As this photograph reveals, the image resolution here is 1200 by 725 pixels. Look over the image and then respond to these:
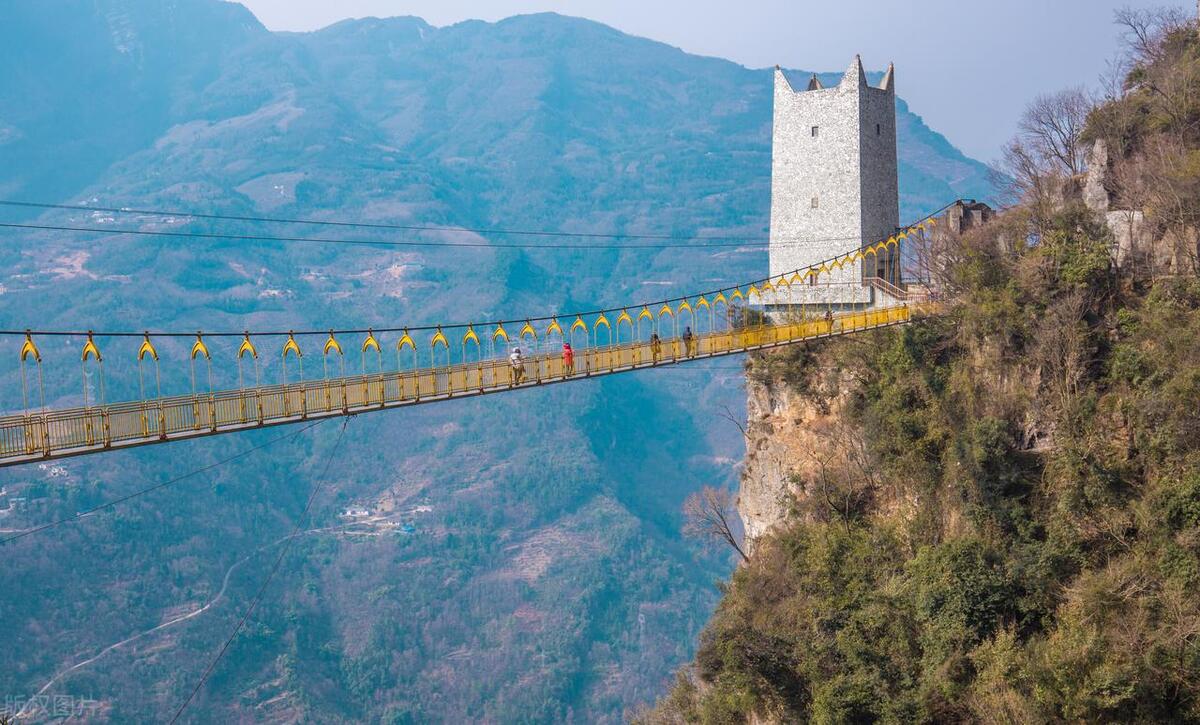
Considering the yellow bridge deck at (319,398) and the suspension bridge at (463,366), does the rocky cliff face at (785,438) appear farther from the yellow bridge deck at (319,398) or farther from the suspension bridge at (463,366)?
the yellow bridge deck at (319,398)

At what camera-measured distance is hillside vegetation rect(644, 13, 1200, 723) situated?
106 feet

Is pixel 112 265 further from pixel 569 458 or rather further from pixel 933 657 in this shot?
pixel 933 657

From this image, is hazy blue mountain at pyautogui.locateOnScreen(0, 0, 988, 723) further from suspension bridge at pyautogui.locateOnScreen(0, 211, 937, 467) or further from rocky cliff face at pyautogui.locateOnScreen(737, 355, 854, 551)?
suspension bridge at pyautogui.locateOnScreen(0, 211, 937, 467)

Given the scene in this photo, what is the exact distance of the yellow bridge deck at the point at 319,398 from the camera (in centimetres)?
2750

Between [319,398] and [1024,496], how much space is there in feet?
61.9

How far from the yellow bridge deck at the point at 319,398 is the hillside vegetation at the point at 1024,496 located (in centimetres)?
382

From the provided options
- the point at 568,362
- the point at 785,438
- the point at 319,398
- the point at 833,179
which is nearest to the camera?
the point at 319,398

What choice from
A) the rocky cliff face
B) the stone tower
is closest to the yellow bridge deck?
the rocky cliff face

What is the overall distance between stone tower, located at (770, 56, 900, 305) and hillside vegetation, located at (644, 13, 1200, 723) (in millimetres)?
5592

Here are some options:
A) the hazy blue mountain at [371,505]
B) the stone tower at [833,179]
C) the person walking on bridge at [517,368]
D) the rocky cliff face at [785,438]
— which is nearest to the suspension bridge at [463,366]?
the person walking on bridge at [517,368]

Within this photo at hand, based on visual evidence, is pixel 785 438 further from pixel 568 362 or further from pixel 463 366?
pixel 463 366

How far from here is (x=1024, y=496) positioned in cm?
3653

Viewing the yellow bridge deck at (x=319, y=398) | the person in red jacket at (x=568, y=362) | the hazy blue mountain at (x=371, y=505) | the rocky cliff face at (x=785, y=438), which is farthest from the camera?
the hazy blue mountain at (x=371, y=505)

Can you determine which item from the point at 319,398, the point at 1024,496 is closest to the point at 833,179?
the point at 1024,496
